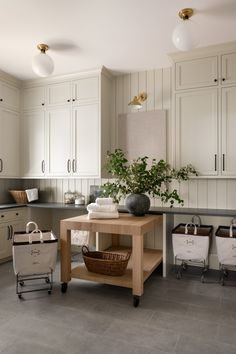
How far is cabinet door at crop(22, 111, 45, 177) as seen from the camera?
4102mm

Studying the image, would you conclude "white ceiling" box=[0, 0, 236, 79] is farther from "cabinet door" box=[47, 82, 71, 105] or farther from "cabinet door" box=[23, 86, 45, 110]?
"cabinet door" box=[23, 86, 45, 110]

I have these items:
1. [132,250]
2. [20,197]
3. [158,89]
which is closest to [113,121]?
[158,89]

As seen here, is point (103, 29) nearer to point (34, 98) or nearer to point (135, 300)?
point (34, 98)

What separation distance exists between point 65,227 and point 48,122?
1.94 meters

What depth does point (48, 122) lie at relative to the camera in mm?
4051

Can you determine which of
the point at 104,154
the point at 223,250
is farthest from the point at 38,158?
the point at 223,250

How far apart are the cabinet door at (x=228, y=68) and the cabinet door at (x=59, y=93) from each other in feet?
6.69

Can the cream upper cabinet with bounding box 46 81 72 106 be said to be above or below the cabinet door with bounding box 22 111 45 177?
above

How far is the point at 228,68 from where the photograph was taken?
3.09m

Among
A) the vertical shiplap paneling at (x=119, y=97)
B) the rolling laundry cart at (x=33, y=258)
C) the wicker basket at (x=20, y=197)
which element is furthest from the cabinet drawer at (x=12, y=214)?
the vertical shiplap paneling at (x=119, y=97)

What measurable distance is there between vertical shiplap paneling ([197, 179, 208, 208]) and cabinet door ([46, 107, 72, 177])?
1766mm

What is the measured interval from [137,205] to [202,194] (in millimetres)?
936

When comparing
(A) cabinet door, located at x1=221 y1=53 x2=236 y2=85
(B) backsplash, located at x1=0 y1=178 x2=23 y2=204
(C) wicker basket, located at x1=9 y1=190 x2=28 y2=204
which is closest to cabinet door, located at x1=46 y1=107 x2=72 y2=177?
(C) wicker basket, located at x1=9 y1=190 x2=28 y2=204

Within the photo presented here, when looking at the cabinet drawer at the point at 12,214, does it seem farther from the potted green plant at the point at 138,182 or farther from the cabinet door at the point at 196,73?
the cabinet door at the point at 196,73
